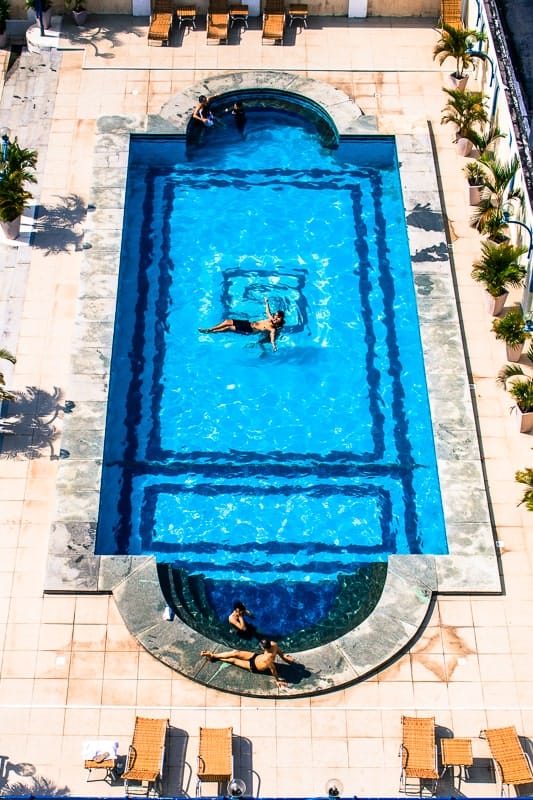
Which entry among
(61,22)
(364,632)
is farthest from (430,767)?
(61,22)

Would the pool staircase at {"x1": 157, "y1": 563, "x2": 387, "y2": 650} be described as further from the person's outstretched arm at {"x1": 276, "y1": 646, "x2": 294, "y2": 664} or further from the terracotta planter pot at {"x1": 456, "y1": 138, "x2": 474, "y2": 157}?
the terracotta planter pot at {"x1": 456, "y1": 138, "x2": 474, "y2": 157}

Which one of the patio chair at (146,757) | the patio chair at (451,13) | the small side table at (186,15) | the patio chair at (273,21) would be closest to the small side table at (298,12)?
the patio chair at (273,21)

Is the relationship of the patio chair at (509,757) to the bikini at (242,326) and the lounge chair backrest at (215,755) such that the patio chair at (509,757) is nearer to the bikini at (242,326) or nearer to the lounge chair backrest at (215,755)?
the lounge chair backrest at (215,755)

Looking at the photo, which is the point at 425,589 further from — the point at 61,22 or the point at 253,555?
the point at 61,22

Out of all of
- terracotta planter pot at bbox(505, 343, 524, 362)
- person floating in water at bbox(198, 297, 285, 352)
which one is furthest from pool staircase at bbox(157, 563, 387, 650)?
person floating in water at bbox(198, 297, 285, 352)

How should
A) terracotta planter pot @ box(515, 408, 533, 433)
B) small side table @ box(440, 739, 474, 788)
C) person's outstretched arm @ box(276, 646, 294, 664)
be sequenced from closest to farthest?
small side table @ box(440, 739, 474, 788), person's outstretched arm @ box(276, 646, 294, 664), terracotta planter pot @ box(515, 408, 533, 433)

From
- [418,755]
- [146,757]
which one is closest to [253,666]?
[146,757]
